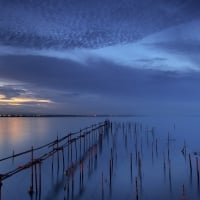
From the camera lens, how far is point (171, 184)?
17.4 m

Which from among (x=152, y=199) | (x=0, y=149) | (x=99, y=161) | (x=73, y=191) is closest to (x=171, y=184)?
(x=152, y=199)

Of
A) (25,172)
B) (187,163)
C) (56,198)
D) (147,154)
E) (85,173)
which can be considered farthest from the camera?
(147,154)

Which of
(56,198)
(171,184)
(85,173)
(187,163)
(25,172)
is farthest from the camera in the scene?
(187,163)

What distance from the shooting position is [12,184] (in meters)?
18.4

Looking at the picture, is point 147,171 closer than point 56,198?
No

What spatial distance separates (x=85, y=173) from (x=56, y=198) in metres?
5.58

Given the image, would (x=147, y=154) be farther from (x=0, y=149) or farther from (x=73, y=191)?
(x=0, y=149)

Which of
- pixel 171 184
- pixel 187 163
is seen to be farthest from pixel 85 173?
pixel 187 163

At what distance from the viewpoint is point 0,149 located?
3500 centimetres

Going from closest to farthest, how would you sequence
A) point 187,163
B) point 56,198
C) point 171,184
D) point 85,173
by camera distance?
1. point 56,198
2. point 171,184
3. point 85,173
4. point 187,163

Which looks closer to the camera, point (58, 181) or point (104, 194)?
point (104, 194)

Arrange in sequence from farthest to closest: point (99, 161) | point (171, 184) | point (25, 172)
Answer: point (99, 161), point (25, 172), point (171, 184)

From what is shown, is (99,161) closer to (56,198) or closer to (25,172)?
(25,172)

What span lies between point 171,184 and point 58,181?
710 centimetres
